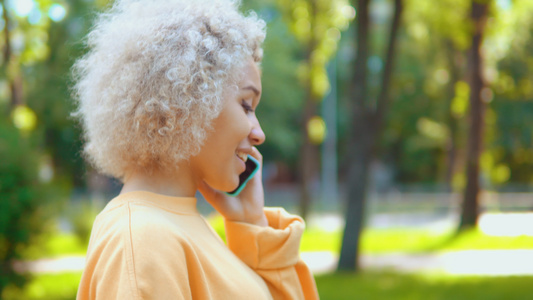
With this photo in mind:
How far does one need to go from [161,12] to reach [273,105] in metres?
25.7

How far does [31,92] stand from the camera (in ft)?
72.8

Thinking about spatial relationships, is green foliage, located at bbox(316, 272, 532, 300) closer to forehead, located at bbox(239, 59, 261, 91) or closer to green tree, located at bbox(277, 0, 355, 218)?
green tree, located at bbox(277, 0, 355, 218)

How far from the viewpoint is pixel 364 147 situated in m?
8.13

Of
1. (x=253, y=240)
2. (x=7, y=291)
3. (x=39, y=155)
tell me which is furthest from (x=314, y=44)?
(x=253, y=240)

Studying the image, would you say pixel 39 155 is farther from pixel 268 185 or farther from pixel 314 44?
pixel 268 185

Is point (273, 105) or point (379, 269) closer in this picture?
point (379, 269)

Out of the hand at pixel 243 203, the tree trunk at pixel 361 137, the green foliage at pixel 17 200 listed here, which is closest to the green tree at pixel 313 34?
the tree trunk at pixel 361 137

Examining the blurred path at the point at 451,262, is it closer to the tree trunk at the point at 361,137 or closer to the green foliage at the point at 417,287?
the green foliage at the point at 417,287

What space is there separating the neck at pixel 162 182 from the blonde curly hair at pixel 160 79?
22 mm

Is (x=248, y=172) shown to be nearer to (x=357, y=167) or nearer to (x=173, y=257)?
(x=173, y=257)

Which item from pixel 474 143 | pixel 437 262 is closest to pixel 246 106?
pixel 437 262

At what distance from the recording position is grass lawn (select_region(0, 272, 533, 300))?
6.46m

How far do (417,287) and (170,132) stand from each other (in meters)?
6.35

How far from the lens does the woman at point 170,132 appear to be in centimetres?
123
